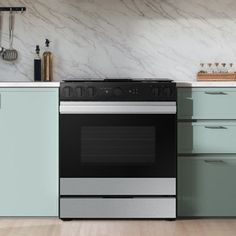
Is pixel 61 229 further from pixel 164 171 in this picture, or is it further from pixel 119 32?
pixel 119 32

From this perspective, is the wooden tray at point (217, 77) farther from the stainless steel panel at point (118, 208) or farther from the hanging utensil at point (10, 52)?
the hanging utensil at point (10, 52)

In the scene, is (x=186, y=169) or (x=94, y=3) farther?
(x=94, y=3)

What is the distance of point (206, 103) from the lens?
4.39m

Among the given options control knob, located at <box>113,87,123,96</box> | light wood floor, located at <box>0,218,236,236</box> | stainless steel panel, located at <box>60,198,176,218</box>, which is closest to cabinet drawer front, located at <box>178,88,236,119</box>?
control knob, located at <box>113,87,123,96</box>

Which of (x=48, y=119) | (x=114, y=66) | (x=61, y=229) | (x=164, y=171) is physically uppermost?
(x=114, y=66)

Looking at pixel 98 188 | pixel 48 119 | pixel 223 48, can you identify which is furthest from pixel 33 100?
pixel 223 48

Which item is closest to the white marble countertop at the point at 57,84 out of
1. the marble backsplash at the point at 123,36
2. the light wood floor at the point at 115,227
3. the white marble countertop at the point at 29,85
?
the white marble countertop at the point at 29,85

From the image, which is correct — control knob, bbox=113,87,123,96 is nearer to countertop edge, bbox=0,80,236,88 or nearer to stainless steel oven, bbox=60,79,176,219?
stainless steel oven, bbox=60,79,176,219

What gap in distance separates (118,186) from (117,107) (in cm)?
51

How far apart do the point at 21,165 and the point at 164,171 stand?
93 cm

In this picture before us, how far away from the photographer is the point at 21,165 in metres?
4.39

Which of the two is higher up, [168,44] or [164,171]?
[168,44]

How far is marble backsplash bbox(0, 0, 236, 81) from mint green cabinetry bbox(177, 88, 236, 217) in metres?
0.61

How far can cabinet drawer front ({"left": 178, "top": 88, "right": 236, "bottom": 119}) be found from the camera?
14.4 feet
